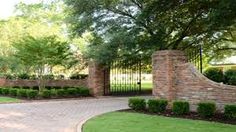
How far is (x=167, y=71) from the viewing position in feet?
47.5

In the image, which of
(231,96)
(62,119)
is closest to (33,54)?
(62,119)

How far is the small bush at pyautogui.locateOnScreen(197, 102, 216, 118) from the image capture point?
1239cm

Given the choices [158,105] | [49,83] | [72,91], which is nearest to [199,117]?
[158,105]

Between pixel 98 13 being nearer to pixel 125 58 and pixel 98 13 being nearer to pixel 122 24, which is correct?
pixel 122 24

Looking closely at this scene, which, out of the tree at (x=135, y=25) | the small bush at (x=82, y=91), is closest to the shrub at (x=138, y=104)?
the tree at (x=135, y=25)

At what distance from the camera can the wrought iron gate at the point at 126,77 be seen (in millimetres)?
22391

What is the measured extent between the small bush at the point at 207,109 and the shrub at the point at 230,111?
46 centimetres

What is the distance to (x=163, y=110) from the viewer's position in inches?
544

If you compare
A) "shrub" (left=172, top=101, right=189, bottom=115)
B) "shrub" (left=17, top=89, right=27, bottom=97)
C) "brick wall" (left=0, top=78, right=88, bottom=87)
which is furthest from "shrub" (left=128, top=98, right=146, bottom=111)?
"brick wall" (left=0, top=78, right=88, bottom=87)

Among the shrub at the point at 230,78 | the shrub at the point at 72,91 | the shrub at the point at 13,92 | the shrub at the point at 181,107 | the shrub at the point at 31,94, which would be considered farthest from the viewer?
the shrub at the point at 13,92

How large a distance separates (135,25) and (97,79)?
4438mm

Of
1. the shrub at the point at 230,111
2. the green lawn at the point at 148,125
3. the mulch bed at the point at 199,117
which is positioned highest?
the shrub at the point at 230,111

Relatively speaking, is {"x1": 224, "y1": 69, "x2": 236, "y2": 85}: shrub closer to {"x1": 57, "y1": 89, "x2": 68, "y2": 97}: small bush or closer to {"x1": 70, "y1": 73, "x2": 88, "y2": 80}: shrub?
{"x1": 57, "y1": 89, "x2": 68, "y2": 97}: small bush

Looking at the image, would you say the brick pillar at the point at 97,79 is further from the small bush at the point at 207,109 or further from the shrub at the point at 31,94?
the small bush at the point at 207,109
